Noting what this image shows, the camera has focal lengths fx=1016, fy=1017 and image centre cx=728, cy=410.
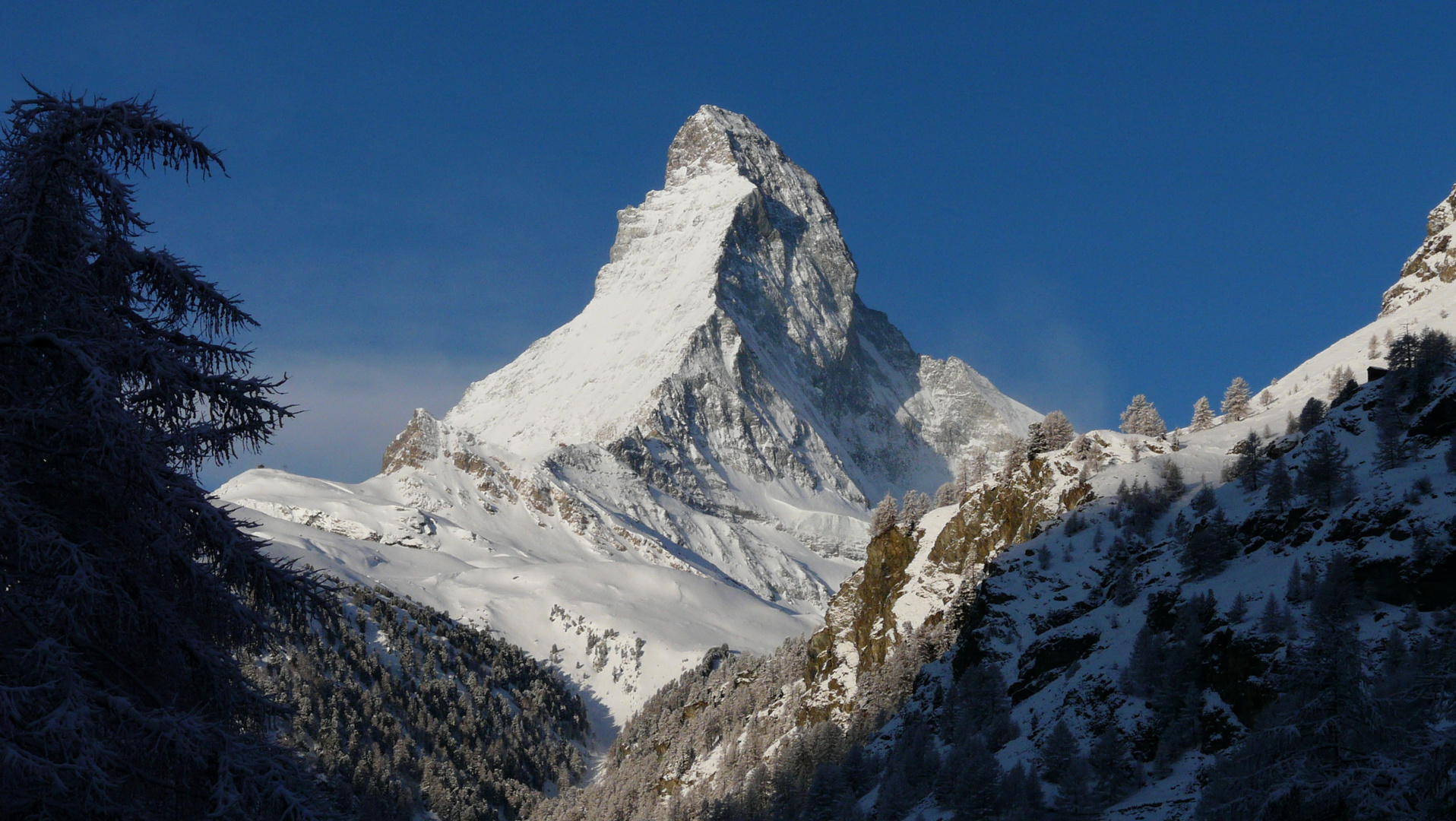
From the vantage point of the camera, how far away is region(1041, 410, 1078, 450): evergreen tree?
356 feet

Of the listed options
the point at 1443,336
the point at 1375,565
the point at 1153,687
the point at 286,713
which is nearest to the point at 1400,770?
the point at 286,713

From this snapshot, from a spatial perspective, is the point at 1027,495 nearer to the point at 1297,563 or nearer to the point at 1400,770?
the point at 1297,563

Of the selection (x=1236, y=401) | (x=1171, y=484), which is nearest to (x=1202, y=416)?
(x=1236, y=401)

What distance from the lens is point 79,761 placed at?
21.6 ft

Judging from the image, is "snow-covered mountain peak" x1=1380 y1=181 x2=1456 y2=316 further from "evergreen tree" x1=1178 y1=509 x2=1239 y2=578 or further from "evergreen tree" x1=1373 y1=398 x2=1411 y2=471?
"evergreen tree" x1=1178 y1=509 x2=1239 y2=578

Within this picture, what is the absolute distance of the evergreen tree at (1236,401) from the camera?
11256 cm

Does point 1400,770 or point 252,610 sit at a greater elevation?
point 1400,770

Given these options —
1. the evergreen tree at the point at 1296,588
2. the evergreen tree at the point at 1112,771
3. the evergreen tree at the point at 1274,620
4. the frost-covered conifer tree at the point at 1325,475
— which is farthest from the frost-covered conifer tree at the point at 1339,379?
the evergreen tree at the point at 1112,771

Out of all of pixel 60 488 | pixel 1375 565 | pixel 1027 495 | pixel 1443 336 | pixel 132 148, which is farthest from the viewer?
pixel 1027 495

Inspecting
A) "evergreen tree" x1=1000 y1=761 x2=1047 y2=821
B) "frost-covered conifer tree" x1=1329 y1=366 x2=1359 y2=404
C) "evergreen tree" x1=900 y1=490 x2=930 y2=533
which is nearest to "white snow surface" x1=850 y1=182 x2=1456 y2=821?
"frost-covered conifer tree" x1=1329 y1=366 x2=1359 y2=404

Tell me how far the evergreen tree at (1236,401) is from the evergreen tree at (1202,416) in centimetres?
683

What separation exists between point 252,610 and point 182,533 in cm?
93

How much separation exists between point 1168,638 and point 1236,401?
65810 mm

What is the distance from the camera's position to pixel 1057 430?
109875mm
